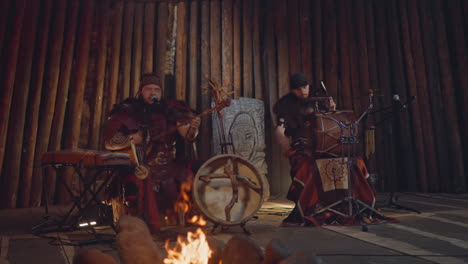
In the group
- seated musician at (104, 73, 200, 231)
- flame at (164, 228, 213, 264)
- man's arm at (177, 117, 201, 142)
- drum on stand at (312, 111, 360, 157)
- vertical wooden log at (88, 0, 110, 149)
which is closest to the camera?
flame at (164, 228, 213, 264)

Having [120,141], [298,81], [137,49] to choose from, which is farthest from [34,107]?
[298,81]

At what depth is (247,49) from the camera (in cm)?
642

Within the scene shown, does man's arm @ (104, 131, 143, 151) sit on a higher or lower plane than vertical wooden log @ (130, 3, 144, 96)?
lower

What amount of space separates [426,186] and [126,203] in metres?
5.30

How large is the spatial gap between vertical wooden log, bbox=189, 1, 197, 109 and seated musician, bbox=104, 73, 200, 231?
1.83 m

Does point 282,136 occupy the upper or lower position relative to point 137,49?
lower

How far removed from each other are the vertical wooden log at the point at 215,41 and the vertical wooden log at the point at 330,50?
191 cm

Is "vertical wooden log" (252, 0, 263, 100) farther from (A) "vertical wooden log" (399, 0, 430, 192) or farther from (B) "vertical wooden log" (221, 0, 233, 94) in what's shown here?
(A) "vertical wooden log" (399, 0, 430, 192)

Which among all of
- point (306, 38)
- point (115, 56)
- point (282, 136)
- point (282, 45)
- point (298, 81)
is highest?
point (306, 38)

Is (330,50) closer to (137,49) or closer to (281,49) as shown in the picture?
(281,49)

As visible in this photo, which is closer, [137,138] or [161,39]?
[137,138]

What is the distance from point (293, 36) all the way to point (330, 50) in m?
0.75

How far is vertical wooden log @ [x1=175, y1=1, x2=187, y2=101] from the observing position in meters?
6.15

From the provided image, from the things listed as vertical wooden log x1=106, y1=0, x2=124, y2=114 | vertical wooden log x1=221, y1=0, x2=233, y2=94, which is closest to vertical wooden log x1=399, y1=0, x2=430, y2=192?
vertical wooden log x1=221, y1=0, x2=233, y2=94
